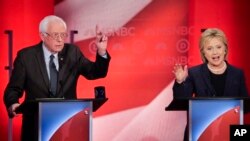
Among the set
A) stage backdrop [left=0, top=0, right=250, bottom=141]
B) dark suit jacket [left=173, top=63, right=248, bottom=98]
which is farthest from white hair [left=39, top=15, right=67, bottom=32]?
stage backdrop [left=0, top=0, right=250, bottom=141]

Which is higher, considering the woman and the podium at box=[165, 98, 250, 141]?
the woman

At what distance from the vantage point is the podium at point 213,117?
462 centimetres

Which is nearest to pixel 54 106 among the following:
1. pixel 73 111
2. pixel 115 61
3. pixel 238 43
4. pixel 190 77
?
pixel 73 111

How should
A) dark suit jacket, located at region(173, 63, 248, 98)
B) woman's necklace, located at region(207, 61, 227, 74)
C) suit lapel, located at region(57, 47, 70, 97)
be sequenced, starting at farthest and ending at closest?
woman's necklace, located at region(207, 61, 227, 74) → dark suit jacket, located at region(173, 63, 248, 98) → suit lapel, located at region(57, 47, 70, 97)

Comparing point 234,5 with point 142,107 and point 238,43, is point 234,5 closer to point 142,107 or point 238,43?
point 238,43

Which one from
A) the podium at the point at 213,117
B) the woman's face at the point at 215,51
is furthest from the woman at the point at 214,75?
the podium at the point at 213,117

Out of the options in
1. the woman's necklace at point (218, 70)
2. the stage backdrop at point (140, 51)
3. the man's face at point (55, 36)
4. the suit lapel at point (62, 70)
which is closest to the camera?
the suit lapel at point (62, 70)

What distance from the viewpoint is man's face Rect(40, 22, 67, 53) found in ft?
16.9

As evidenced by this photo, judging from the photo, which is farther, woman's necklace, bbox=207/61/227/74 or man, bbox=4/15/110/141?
woman's necklace, bbox=207/61/227/74

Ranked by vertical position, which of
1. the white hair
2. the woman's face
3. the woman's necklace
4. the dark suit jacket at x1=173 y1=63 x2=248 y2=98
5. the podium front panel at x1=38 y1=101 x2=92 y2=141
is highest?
the white hair

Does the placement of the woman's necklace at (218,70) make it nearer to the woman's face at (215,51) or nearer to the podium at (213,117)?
the woman's face at (215,51)

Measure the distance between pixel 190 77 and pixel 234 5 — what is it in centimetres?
202

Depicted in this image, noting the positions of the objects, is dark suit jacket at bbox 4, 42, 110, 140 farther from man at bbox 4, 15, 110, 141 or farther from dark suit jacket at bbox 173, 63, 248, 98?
dark suit jacket at bbox 173, 63, 248, 98

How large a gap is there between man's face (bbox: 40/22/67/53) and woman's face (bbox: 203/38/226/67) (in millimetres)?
1288
